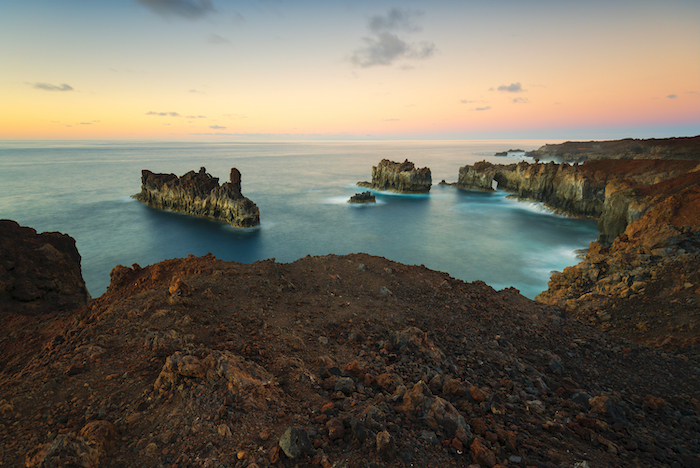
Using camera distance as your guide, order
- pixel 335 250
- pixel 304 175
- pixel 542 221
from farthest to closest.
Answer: pixel 304 175 < pixel 542 221 < pixel 335 250

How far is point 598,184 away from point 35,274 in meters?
62.4

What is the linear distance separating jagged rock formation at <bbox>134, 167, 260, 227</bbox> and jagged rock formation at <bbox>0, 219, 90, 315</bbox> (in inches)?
1327

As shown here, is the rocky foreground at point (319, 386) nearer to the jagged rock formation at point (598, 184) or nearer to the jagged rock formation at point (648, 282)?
the jagged rock formation at point (648, 282)

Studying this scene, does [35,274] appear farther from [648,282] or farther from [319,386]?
[648,282]

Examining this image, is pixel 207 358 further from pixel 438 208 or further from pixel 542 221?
pixel 438 208

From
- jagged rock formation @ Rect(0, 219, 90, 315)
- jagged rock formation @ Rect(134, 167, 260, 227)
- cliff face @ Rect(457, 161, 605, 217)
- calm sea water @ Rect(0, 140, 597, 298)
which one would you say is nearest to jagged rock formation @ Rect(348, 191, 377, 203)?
calm sea water @ Rect(0, 140, 597, 298)

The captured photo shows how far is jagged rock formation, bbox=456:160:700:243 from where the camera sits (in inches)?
1040

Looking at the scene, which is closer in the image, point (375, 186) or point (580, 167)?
point (580, 167)

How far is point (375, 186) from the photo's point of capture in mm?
80875

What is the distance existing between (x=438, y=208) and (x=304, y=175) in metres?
56.0

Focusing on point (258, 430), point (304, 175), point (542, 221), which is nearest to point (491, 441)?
point (258, 430)

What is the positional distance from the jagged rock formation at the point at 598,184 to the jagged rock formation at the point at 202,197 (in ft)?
140

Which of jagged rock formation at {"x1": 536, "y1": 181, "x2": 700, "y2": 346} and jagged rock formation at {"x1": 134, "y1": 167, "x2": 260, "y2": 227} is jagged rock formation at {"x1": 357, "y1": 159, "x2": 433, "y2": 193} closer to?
jagged rock formation at {"x1": 134, "y1": 167, "x2": 260, "y2": 227}

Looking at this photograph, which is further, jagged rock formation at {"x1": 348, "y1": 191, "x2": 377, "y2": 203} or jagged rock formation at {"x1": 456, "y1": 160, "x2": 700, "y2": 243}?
jagged rock formation at {"x1": 348, "y1": 191, "x2": 377, "y2": 203}
